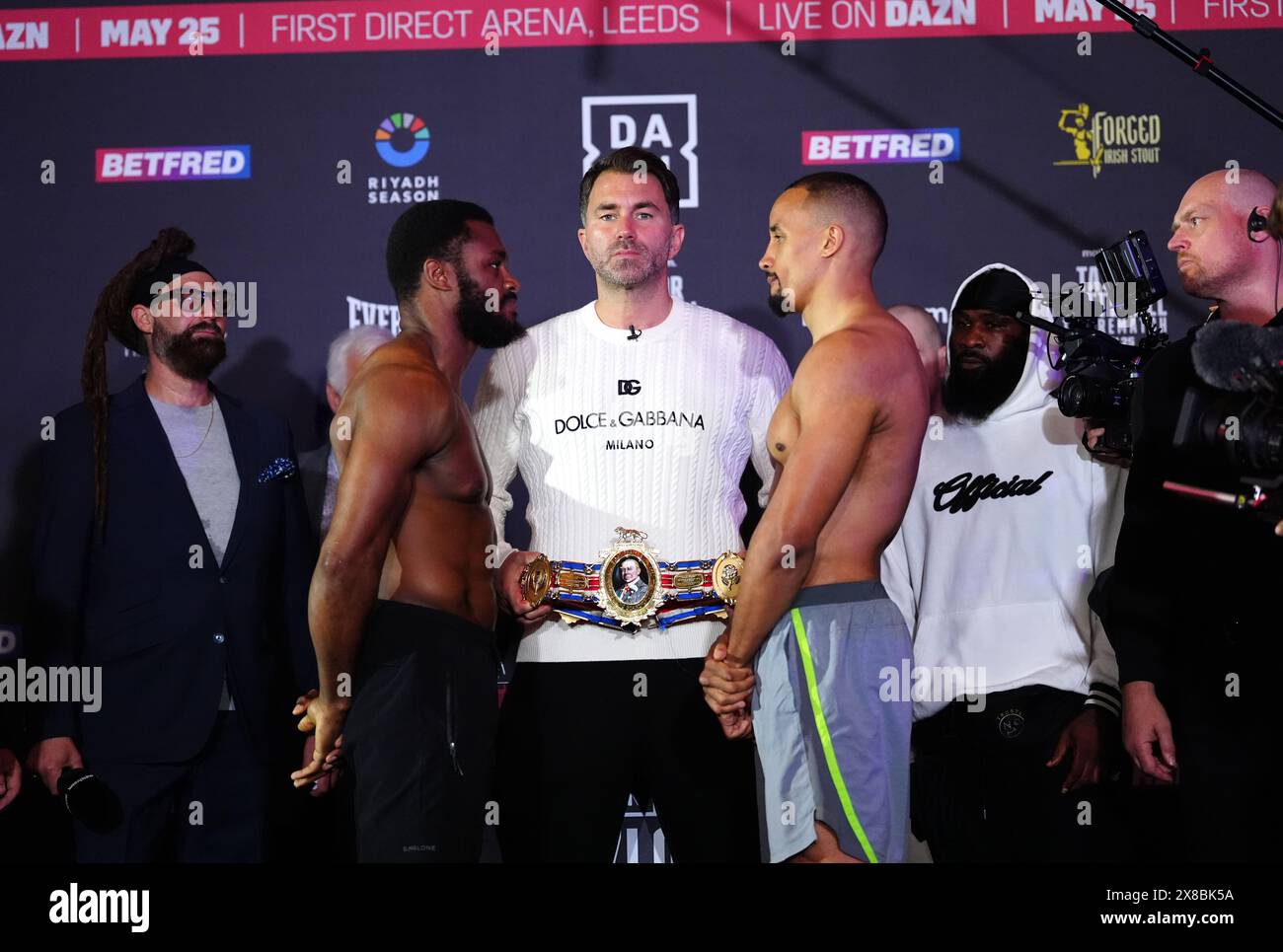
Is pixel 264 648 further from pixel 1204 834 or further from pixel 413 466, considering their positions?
pixel 1204 834

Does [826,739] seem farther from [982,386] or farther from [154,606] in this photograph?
[154,606]

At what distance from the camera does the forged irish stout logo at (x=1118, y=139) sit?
11.9 ft

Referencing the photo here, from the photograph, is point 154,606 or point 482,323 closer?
point 154,606

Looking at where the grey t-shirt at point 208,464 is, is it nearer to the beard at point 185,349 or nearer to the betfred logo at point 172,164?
the beard at point 185,349

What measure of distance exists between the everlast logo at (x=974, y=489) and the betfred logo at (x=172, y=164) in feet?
6.52

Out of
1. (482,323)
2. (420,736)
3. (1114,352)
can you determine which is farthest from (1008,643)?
(482,323)

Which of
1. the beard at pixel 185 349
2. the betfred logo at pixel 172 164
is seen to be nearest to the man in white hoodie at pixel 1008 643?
the beard at pixel 185 349

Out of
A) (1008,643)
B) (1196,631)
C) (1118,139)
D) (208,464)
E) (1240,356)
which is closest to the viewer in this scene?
(1240,356)

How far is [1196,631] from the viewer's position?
314 centimetres

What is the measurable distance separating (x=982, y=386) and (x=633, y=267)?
935mm

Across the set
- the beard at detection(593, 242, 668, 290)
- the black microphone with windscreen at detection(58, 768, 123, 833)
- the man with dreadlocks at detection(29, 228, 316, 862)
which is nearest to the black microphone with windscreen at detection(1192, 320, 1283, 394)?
the beard at detection(593, 242, 668, 290)

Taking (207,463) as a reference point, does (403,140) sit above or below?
above

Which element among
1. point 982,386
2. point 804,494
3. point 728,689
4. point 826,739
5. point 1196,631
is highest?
point 982,386

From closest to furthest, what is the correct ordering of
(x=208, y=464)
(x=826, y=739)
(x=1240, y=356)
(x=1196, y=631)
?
(x=1240, y=356) → (x=1196, y=631) → (x=826, y=739) → (x=208, y=464)
